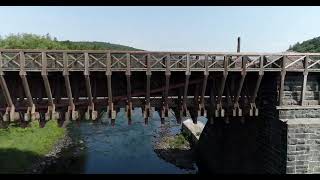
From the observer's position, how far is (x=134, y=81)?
17250 mm

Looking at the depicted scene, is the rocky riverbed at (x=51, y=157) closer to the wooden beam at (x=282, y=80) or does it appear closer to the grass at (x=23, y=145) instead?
the grass at (x=23, y=145)

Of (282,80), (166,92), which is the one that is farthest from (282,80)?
(166,92)

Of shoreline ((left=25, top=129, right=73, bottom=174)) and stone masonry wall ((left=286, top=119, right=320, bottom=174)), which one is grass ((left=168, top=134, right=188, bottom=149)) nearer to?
shoreline ((left=25, top=129, right=73, bottom=174))

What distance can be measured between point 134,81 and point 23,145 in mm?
14711

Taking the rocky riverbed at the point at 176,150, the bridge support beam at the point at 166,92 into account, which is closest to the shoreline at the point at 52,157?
the rocky riverbed at the point at 176,150

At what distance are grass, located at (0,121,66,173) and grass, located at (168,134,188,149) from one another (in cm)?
1069

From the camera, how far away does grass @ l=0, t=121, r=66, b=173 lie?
23.3 meters

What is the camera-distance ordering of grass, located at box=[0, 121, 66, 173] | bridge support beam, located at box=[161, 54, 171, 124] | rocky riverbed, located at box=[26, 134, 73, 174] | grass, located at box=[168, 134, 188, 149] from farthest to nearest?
grass, located at box=[168, 134, 188, 149] < rocky riverbed, located at box=[26, 134, 73, 174] < grass, located at box=[0, 121, 66, 173] < bridge support beam, located at box=[161, 54, 171, 124]

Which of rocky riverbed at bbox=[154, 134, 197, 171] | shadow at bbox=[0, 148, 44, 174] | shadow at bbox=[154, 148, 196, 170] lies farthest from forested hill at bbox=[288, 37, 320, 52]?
shadow at bbox=[0, 148, 44, 174]

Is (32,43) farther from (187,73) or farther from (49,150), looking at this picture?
(187,73)

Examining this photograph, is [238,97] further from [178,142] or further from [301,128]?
[178,142]

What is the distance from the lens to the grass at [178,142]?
2992 centimetres

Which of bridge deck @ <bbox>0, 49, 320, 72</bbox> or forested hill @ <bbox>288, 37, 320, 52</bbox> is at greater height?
forested hill @ <bbox>288, 37, 320, 52</bbox>

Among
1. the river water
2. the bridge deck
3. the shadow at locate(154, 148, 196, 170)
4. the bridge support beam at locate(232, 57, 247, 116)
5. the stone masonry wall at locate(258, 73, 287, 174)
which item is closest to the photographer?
the bridge deck
